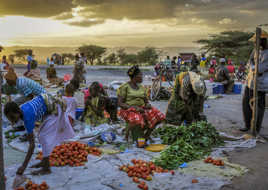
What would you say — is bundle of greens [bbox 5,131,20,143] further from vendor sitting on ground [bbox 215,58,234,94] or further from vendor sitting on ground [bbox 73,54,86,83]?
vendor sitting on ground [bbox 215,58,234,94]

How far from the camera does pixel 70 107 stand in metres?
5.84

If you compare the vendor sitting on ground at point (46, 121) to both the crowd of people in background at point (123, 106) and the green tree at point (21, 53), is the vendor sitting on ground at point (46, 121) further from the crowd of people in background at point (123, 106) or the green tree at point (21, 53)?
the green tree at point (21, 53)

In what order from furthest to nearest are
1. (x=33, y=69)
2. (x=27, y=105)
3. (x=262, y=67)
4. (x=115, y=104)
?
(x=33, y=69) < (x=115, y=104) < (x=262, y=67) < (x=27, y=105)

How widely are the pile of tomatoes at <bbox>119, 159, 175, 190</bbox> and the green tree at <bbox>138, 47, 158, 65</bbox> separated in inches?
1533

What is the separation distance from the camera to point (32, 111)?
3.19 m

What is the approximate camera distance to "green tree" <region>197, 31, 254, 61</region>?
3156 cm

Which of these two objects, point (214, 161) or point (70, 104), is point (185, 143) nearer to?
point (214, 161)

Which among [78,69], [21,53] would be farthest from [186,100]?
[21,53]

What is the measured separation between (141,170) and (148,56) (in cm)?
3967

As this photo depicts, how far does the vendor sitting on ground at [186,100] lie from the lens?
5.45m

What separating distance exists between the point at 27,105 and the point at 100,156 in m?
1.43

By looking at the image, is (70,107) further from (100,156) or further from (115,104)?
(100,156)

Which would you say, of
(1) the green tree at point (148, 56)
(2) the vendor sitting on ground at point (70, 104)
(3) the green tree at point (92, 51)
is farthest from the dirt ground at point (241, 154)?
(3) the green tree at point (92, 51)

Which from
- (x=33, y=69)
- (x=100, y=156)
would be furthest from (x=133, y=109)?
(x=33, y=69)
